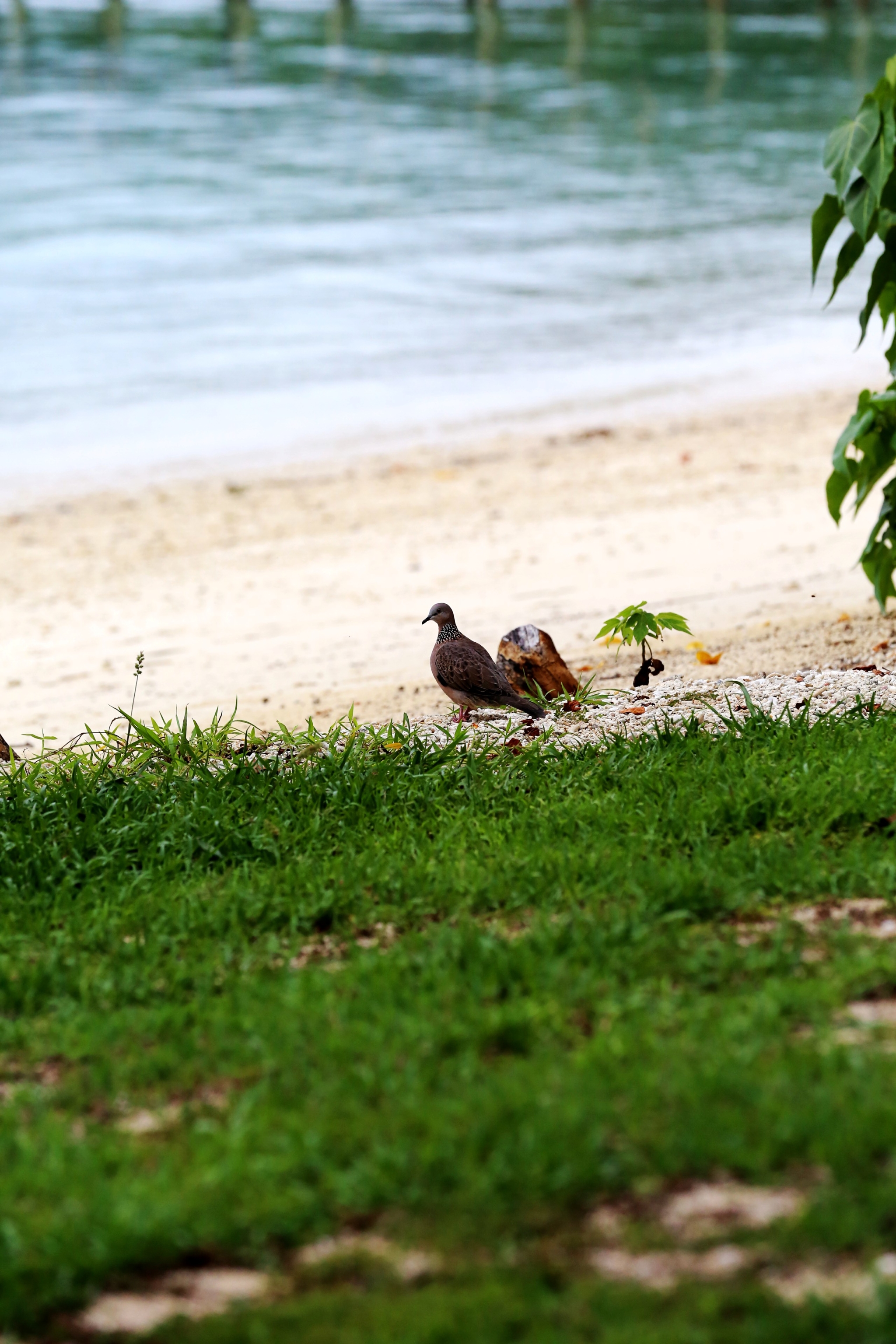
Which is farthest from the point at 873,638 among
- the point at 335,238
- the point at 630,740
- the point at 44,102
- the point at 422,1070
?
the point at 44,102

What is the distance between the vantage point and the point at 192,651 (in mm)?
8359

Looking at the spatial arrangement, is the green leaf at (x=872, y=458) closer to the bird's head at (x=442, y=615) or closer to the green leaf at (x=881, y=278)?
the green leaf at (x=881, y=278)

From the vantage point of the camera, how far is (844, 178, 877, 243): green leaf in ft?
15.1

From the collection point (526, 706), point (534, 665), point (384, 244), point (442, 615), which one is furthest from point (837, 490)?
point (384, 244)

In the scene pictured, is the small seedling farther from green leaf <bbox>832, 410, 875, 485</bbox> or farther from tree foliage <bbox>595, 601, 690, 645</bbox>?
green leaf <bbox>832, 410, 875, 485</bbox>

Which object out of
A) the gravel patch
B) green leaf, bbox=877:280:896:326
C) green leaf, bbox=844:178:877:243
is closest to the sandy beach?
the gravel patch

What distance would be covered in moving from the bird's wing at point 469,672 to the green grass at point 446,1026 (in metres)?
0.64

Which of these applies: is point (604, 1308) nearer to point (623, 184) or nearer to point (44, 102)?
point (623, 184)

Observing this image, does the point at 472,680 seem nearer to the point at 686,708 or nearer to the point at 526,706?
the point at 526,706

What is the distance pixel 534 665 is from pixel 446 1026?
304 cm

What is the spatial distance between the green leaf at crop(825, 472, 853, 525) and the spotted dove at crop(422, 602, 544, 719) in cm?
140

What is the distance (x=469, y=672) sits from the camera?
573 cm

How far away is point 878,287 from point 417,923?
254cm

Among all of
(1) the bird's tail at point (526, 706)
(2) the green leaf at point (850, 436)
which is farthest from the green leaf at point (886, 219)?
(1) the bird's tail at point (526, 706)
